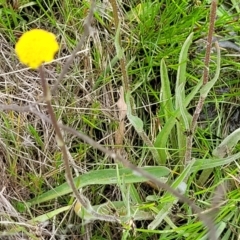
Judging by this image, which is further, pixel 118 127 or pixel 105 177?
pixel 118 127

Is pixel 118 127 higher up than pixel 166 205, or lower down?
higher up

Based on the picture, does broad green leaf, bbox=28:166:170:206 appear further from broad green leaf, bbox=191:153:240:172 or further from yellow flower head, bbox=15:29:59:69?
yellow flower head, bbox=15:29:59:69

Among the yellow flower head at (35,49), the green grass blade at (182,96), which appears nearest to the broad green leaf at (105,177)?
the green grass blade at (182,96)

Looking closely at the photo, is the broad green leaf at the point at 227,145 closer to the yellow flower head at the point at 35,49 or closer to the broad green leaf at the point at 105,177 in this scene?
the broad green leaf at the point at 105,177

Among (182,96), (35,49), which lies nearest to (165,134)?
(182,96)

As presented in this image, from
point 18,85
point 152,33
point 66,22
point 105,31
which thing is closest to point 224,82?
point 152,33

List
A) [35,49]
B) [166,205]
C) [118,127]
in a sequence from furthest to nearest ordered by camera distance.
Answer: [118,127]
[166,205]
[35,49]

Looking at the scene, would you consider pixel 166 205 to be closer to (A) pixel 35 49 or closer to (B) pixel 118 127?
(B) pixel 118 127

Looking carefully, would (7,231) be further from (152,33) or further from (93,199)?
(152,33)
